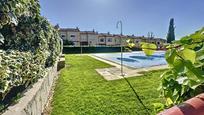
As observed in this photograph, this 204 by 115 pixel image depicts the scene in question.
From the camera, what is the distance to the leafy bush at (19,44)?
518cm

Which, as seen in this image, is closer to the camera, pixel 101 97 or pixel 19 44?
pixel 19 44

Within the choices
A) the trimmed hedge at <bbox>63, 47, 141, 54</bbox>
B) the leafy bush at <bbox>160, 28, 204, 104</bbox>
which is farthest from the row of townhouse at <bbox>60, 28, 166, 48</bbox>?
the leafy bush at <bbox>160, 28, 204, 104</bbox>

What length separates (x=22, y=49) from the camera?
318 inches

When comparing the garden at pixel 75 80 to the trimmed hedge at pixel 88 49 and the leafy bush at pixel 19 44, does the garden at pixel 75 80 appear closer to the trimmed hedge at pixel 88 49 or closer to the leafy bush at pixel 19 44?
the leafy bush at pixel 19 44

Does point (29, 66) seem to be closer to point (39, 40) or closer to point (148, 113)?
point (39, 40)

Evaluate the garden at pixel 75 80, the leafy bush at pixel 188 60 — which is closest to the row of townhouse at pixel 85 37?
the garden at pixel 75 80

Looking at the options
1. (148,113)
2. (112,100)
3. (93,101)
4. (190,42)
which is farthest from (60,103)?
(190,42)

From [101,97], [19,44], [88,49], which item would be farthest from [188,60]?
[88,49]

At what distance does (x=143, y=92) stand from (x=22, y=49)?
5026 mm

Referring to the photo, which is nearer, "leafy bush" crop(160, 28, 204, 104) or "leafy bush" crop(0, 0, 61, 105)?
"leafy bush" crop(160, 28, 204, 104)

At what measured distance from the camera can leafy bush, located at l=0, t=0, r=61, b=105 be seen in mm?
5176

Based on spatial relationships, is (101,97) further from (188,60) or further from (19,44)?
(188,60)

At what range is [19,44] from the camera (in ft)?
26.2

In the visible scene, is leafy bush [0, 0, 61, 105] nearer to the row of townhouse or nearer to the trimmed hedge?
the trimmed hedge
